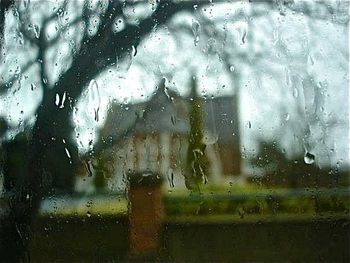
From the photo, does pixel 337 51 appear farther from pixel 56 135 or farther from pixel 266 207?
pixel 56 135

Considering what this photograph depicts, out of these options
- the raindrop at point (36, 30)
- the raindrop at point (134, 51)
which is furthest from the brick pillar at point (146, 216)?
Answer: the raindrop at point (36, 30)

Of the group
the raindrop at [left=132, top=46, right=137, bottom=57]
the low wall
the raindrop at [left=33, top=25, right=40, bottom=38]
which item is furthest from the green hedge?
the raindrop at [left=33, top=25, right=40, bottom=38]

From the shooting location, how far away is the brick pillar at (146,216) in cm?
98

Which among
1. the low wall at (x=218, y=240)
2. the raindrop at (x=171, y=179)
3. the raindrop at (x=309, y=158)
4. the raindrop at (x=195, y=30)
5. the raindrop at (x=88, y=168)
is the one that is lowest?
the low wall at (x=218, y=240)

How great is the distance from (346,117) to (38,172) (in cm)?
61

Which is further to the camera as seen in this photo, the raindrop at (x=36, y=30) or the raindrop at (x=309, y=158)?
the raindrop at (x=36, y=30)

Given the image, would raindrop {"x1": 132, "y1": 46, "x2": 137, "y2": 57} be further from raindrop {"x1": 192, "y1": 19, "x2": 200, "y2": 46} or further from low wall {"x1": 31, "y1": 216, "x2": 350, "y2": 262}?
low wall {"x1": 31, "y1": 216, "x2": 350, "y2": 262}

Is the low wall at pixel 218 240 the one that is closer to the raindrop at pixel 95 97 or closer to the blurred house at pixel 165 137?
the blurred house at pixel 165 137

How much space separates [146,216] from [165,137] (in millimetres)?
154

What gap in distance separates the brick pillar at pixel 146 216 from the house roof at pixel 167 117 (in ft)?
0.32

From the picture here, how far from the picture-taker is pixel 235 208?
3.18ft

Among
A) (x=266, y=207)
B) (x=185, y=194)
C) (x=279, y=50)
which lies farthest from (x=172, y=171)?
(x=279, y=50)

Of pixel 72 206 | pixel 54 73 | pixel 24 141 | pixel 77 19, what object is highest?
pixel 77 19

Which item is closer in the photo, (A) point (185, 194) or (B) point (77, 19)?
(A) point (185, 194)
